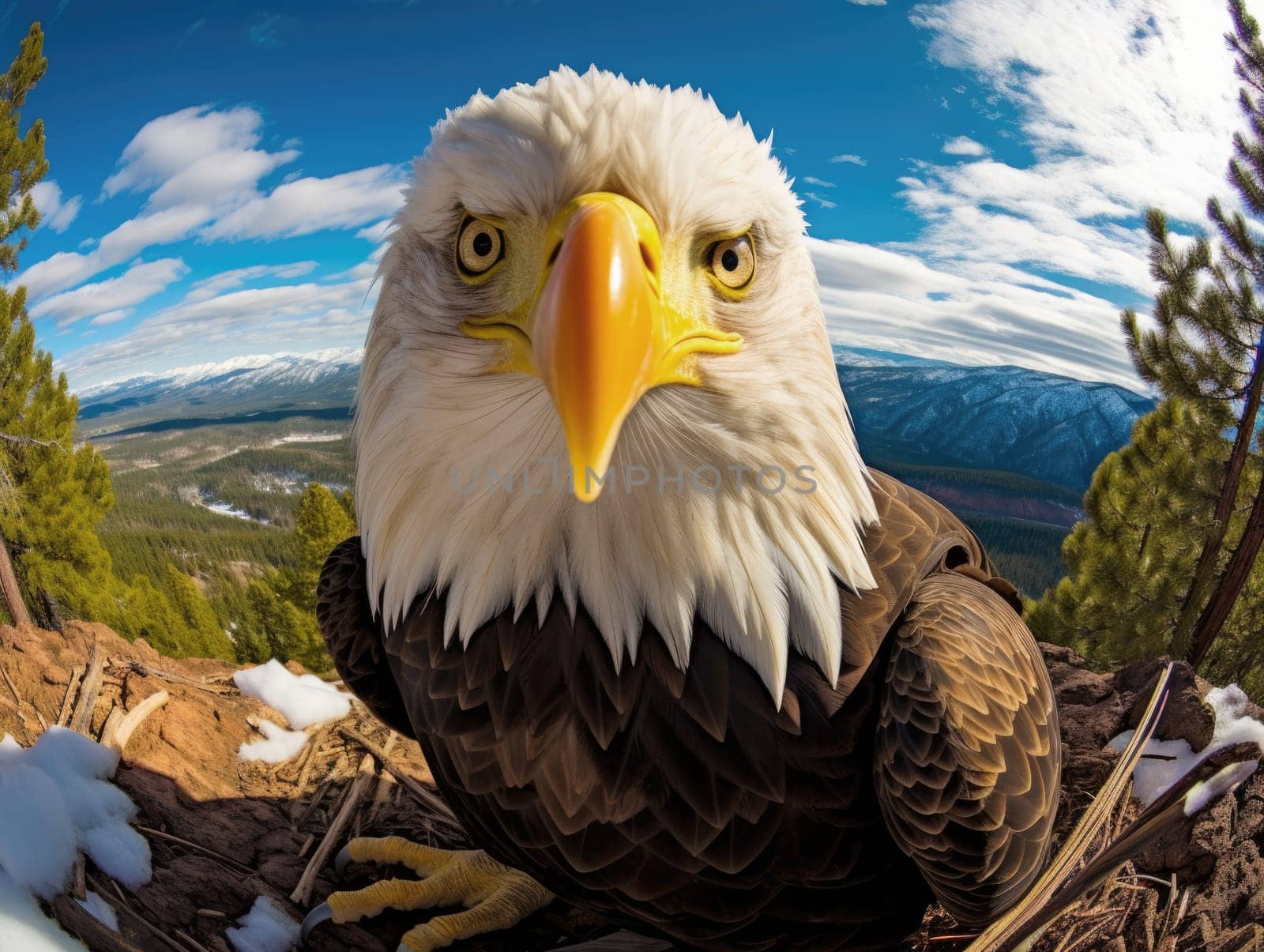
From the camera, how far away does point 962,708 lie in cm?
158

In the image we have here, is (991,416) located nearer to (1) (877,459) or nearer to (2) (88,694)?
(1) (877,459)

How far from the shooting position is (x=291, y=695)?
11.1 feet

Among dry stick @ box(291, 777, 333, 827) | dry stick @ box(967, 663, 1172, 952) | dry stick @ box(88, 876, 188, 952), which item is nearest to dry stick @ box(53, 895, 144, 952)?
dry stick @ box(88, 876, 188, 952)

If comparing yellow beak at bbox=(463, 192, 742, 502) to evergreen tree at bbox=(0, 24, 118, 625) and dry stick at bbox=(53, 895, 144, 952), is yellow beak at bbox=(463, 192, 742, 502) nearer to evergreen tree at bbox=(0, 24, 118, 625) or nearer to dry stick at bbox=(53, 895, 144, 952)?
dry stick at bbox=(53, 895, 144, 952)

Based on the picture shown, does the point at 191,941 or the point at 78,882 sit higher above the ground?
the point at 78,882

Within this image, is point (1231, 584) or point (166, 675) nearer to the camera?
point (166, 675)

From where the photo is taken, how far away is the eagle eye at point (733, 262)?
146cm

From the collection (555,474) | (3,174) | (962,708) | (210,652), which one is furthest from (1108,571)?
(210,652)

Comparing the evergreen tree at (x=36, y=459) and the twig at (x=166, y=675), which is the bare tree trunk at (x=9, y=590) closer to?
the evergreen tree at (x=36, y=459)

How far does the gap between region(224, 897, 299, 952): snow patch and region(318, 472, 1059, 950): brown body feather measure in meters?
0.97

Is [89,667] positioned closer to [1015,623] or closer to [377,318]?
[377,318]

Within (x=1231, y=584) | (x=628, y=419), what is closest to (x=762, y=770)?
(x=628, y=419)

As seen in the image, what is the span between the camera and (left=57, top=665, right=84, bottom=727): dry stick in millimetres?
2484

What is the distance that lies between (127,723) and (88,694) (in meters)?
0.22
